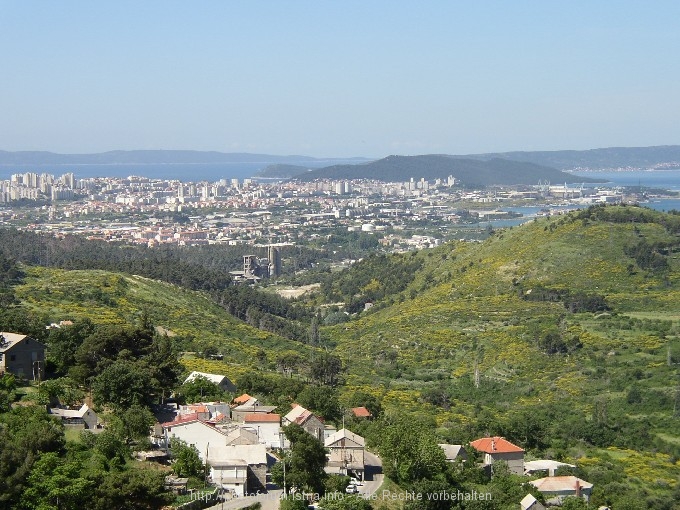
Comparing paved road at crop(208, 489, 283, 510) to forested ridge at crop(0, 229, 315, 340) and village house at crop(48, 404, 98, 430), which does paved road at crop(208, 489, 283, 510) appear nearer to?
village house at crop(48, 404, 98, 430)

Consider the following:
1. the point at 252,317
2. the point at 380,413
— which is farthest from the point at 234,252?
the point at 380,413

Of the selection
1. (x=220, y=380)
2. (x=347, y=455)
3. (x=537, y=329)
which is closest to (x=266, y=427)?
(x=347, y=455)

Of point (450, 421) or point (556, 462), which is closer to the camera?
point (556, 462)

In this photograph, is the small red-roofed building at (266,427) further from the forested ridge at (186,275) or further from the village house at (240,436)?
the forested ridge at (186,275)

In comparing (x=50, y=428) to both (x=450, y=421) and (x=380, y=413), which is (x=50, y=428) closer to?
(x=380, y=413)

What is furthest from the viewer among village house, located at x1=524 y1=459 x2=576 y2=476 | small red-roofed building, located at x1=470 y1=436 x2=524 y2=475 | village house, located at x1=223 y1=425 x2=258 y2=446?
village house, located at x1=524 y1=459 x2=576 y2=476

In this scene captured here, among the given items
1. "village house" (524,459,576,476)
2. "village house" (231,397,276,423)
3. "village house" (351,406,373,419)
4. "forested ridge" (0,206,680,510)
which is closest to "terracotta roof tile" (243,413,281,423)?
"village house" (231,397,276,423)
